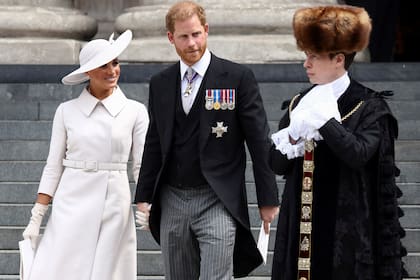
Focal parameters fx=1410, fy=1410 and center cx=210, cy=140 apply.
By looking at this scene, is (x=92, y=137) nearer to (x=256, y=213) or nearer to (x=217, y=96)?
(x=217, y=96)

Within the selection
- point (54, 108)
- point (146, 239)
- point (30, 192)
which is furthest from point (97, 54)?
point (54, 108)

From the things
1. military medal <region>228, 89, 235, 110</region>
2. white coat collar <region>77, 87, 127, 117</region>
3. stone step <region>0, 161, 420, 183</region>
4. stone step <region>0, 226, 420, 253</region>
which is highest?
military medal <region>228, 89, 235, 110</region>

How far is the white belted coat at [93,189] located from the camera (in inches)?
273

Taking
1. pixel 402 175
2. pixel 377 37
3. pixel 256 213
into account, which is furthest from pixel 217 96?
pixel 377 37

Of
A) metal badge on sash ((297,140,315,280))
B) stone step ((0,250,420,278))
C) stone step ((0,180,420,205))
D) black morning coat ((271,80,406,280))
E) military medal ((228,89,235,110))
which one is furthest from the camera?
stone step ((0,180,420,205))

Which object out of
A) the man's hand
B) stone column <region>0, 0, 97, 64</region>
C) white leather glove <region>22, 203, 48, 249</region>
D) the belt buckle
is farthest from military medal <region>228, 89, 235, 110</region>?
stone column <region>0, 0, 97, 64</region>

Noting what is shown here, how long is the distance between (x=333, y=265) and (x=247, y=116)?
1.09 meters

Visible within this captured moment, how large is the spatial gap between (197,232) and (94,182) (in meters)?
0.81

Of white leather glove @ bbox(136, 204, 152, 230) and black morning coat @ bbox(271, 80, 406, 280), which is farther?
white leather glove @ bbox(136, 204, 152, 230)

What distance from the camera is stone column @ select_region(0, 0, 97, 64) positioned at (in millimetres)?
12914

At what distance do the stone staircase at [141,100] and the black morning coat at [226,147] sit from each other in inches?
78.7

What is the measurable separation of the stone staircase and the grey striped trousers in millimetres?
2020

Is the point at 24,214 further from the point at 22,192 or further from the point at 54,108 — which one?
the point at 54,108

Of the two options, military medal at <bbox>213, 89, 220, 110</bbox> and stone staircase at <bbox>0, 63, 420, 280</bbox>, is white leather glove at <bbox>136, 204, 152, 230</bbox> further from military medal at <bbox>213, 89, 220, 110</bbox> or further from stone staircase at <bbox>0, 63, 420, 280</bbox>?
stone staircase at <bbox>0, 63, 420, 280</bbox>
